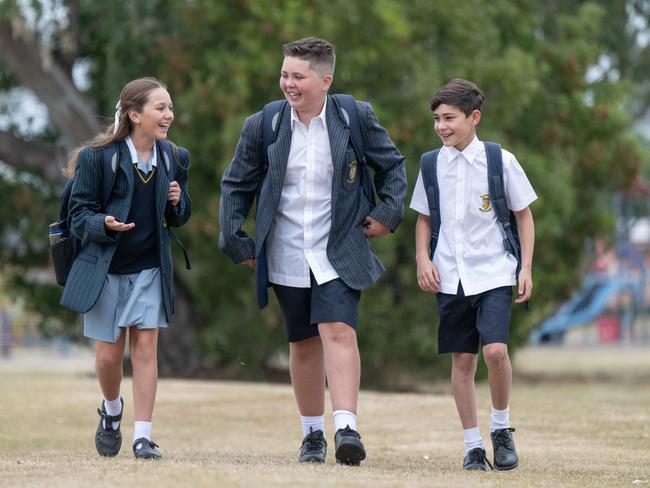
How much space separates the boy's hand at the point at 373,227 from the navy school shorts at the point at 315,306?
311 millimetres

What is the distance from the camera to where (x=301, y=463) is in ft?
21.9

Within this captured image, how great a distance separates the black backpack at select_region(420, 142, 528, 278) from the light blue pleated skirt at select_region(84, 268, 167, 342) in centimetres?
149

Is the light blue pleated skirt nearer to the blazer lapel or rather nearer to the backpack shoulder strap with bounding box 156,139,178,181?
the backpack shoulder strap with bounding box 156,139,178,181

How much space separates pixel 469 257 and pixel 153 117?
1.77 metres

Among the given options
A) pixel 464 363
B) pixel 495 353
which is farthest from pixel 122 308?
pixel 495 353

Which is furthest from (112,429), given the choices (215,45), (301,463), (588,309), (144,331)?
(588,309)

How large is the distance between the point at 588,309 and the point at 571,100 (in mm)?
12362

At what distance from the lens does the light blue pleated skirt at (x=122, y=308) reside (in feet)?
22.3

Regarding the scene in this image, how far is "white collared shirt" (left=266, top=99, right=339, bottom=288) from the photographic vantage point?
6.62 meters

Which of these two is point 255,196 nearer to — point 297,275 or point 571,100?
point 297,275

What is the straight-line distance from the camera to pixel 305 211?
663cm

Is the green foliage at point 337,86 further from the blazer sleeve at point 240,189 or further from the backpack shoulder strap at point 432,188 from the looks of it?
the blazer sleeve at point 240,189

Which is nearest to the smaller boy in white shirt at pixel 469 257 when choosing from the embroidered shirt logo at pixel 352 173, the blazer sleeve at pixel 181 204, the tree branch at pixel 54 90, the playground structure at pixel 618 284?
the embroidered shirt logo at pixel 352 173

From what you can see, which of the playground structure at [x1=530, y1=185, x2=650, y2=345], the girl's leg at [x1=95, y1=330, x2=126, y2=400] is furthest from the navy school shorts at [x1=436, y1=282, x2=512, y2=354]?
the playground structure at [x1=530, y1=185, x2=650, y2=345]
